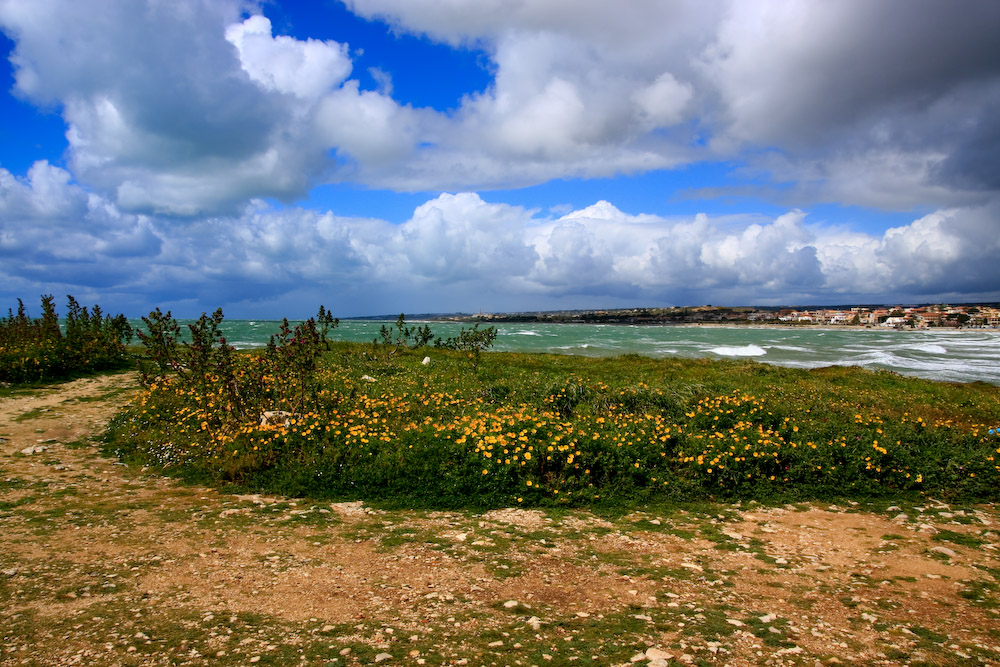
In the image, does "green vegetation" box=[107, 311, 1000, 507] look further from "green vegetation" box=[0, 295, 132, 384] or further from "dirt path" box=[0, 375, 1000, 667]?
"green vegetation" box=[0, 295, 132, 384]

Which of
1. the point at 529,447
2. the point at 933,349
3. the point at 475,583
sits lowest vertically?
the point at 933,349

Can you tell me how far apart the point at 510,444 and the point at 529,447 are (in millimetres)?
320

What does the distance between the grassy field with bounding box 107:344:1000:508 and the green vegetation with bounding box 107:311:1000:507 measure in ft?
0.09

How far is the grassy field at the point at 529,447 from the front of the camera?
334 inches

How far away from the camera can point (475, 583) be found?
5574mm

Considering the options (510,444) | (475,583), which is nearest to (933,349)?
(510,444)

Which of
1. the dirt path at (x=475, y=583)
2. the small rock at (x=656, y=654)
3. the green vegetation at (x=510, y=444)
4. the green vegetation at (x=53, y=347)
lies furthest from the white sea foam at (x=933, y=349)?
the green vegetation at (x=53, y=347)

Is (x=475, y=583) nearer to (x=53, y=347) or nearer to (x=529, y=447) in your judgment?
(x=529, y=447)

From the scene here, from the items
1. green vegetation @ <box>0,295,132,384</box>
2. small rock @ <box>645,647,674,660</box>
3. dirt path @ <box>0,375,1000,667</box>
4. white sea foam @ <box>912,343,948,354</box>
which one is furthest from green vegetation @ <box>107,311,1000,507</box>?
white sea foam @ <box>912,343,948,354</box>

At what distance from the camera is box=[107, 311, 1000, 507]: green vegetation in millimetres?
8516

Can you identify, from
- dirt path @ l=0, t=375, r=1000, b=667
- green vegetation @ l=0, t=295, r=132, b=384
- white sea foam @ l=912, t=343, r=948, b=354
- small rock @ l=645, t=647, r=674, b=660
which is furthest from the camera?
white sea foam @ l=912, t=343, r=948, b=354

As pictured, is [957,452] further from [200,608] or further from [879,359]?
[879,359]

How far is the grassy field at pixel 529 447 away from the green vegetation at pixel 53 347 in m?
6.91

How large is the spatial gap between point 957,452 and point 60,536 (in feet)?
44.8
